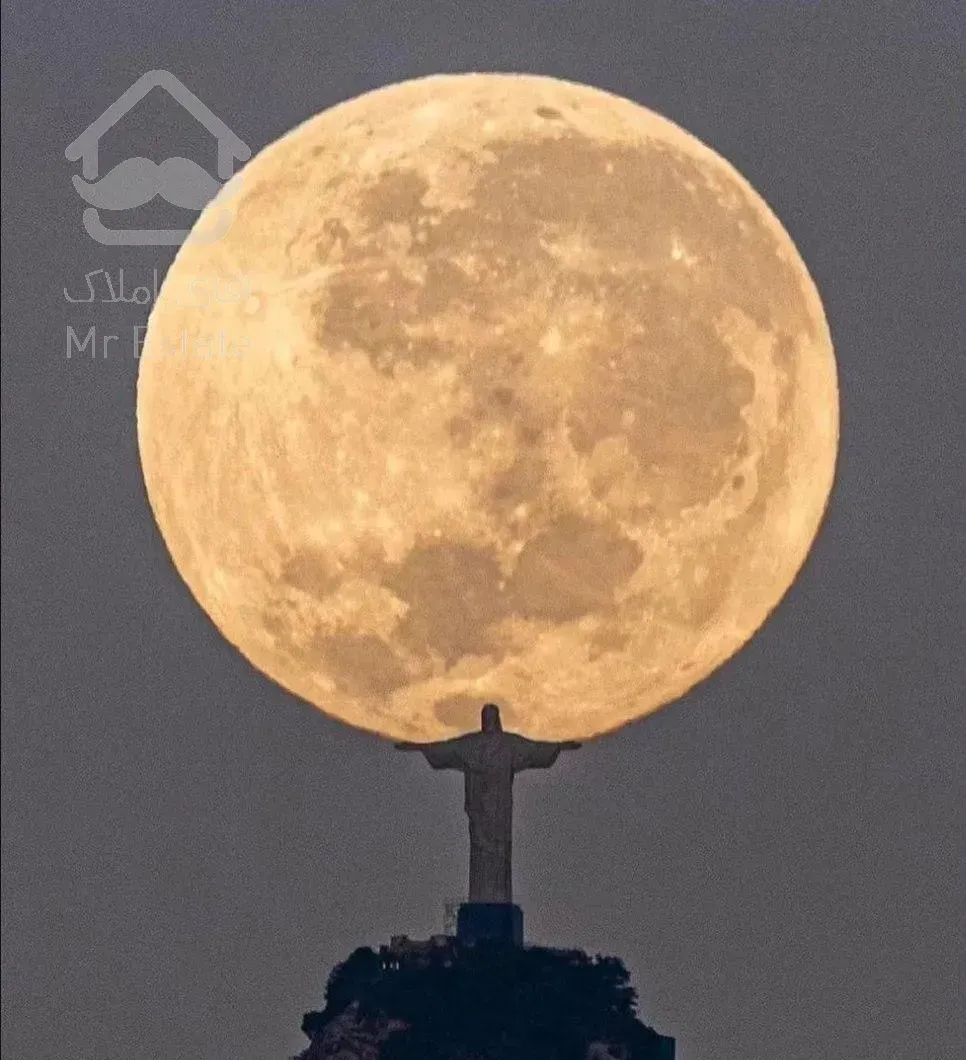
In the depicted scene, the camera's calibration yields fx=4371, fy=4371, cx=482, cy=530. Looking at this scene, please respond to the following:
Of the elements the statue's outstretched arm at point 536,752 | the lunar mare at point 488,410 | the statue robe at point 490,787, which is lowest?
the statue robe at point 490,787

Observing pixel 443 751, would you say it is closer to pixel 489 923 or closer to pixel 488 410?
pixel 489 923

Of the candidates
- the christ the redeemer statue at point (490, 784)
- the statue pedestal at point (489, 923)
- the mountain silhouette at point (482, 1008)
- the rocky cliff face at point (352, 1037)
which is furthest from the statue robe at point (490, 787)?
the rocky cliff face at point (352, 1037)

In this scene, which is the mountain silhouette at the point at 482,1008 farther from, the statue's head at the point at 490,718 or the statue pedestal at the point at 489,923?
the statue's head at the point at 490,718

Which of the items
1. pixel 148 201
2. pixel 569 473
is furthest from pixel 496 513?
pixel 148 201

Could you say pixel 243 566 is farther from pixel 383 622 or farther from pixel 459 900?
pixel 459 900

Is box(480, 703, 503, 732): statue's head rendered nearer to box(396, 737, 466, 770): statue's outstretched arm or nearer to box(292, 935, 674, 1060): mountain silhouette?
box(396, 737, 466, 770): statue's outstretched arm

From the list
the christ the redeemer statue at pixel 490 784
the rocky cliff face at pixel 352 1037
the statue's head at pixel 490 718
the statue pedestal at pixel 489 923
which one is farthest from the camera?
the statue pedestal at pixel 489 923
